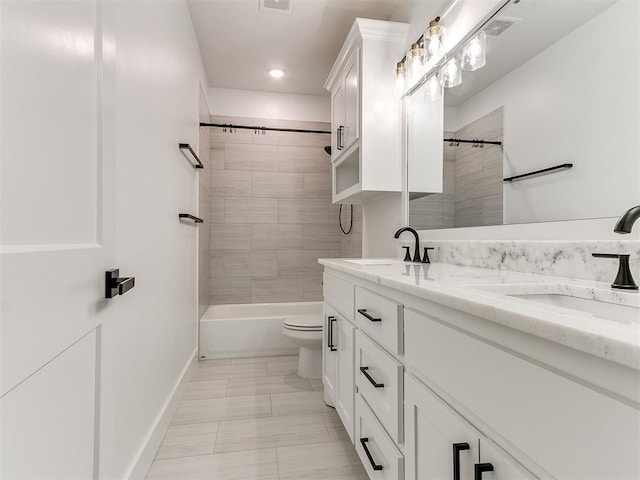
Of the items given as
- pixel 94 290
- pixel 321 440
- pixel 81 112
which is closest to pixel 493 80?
pixel 81 112

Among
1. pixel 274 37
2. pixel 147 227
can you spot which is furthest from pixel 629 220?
pixel 274 37

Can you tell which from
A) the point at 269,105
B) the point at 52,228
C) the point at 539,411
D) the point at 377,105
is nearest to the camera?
the point at 539,411

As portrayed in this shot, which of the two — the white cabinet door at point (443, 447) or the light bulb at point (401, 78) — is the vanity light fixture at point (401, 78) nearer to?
the light bulb at point (401, 78)

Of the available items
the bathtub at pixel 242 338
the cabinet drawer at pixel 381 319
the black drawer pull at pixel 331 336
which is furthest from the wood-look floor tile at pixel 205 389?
the cabinet drawer at pixel 381 319

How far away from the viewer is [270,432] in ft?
5.69

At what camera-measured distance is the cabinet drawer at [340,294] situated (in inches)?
57.8

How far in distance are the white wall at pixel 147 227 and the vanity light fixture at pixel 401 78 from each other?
127 cm

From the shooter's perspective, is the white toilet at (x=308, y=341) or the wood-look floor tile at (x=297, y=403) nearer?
the wood-look floor tile at (x=297, y=403)

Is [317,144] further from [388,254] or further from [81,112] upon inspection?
[81,112]

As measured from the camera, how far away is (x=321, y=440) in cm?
167

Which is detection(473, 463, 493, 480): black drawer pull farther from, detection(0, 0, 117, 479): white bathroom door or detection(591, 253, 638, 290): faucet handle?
detection(0, 0, 117, 479): white bathroom door

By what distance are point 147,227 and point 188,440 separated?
1.09 metres

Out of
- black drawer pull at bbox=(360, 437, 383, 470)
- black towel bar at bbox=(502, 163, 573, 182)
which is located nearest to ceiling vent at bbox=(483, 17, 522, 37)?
black towel bar at bbox=(502, 163, 573, 182)

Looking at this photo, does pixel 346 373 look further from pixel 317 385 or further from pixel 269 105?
pixel 269 105
